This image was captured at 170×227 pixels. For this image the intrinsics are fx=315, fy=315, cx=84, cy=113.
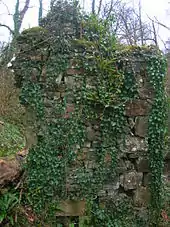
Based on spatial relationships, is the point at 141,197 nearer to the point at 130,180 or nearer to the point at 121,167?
the point at 130,180

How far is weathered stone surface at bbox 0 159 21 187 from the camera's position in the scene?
4.40 m

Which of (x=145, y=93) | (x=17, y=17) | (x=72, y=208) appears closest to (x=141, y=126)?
(x=145, y=93)

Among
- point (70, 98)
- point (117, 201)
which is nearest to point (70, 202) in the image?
point (117, 201)

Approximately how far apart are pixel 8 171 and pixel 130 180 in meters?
1.85

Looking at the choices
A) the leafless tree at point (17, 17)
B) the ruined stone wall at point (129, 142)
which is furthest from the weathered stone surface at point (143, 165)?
the leafless tree at point (17, 17)

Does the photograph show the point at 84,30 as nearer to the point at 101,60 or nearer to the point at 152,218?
the point at 101,60

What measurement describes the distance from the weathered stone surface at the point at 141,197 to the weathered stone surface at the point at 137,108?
3.87 feet

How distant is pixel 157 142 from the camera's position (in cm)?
494

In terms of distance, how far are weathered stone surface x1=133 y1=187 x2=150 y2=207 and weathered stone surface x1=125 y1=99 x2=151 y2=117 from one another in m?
1.18

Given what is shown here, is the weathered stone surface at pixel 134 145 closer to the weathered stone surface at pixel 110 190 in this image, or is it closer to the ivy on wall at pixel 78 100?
the ivy on wall at pixel 78 100

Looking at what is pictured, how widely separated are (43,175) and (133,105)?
174 centimetres

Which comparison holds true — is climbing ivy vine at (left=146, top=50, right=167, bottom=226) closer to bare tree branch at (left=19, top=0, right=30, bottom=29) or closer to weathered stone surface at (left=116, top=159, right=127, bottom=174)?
weathered stone surface at (left=116, top=159, right=127, bottom=174)

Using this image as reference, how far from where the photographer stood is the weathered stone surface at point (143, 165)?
16.2 feet

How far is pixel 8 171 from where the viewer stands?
14.7 feet
